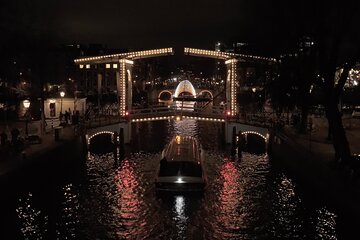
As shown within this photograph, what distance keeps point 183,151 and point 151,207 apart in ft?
22.6

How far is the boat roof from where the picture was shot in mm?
30734

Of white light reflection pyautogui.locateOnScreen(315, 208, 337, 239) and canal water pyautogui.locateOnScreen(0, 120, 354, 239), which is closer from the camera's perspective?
white light reflection pyautogui.locateOnScreen(315, 208, 337, 239)

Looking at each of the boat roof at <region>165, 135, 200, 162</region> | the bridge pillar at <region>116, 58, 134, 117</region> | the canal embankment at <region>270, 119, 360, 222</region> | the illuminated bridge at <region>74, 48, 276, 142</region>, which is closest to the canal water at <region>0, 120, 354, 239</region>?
the canal embankment at <region>270, 119, 360, 222</region>

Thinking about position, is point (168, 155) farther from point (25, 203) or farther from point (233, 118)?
point (233, 118)

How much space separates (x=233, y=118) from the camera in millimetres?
49156

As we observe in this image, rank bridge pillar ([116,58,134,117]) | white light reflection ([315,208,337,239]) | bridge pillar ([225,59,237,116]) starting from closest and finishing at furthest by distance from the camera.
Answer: white light reflection ([315,208,337,239])
bridge pillar ([116,58,134,117])
bridge pillar ([225,59,237,116])

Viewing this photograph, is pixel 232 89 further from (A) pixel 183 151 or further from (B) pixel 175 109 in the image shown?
(A) pixel 183 151

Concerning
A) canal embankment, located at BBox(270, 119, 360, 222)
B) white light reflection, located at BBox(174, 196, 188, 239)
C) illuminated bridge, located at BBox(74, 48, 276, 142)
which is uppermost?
illuminated bridge, located at BBox(74, 48, 276, 142)

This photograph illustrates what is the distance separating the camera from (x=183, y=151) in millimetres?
32625

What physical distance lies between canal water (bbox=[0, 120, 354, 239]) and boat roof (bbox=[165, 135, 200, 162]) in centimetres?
230

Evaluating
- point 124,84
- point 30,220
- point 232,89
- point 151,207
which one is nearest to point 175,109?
point 124,84

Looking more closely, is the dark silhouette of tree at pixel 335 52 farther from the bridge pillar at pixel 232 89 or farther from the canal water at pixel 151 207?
the bridge pillar at pixel 232 89

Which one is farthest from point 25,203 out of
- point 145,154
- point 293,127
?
point 293,127

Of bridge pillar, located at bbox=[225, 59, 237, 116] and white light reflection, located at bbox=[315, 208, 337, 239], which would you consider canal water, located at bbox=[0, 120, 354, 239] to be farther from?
bridge pillar, located at bbox=[225, 59, 237, 116]
